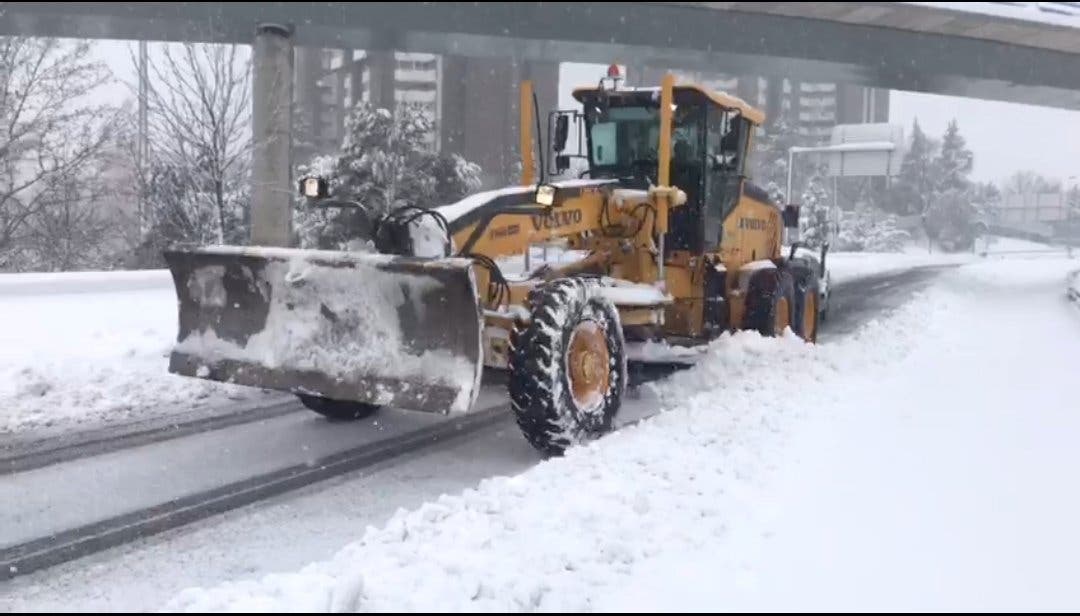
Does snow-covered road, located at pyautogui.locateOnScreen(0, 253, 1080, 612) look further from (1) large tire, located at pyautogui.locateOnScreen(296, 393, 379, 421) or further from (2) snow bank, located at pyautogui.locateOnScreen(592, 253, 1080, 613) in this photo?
(1) large tire, located at pyautogui.locateOnScreen(296, 393, 379, 421)

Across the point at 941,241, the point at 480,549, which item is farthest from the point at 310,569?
the point at 941,241

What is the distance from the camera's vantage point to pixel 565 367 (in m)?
6.38

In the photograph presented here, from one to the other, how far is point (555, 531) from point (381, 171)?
21.5 metres

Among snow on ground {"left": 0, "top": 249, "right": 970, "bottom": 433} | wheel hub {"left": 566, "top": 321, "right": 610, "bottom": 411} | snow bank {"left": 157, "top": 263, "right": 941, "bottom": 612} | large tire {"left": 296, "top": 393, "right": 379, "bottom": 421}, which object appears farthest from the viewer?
snow on ground {"left": 0, "top": 249, "right": 970, "bottom": 433}

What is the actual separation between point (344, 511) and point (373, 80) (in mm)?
62750

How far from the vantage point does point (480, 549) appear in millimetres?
4211

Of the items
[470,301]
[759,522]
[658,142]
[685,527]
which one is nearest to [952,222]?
[658,142]

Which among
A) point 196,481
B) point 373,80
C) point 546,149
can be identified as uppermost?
point 373,80

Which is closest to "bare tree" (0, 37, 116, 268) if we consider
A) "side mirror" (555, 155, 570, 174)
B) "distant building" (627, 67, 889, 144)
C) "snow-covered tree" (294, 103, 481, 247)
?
"snow-covered tree" (294, 103, 481, 247)

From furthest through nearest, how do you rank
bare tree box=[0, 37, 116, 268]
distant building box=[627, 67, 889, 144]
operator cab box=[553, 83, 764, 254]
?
distant building box=[627, 67, 889, 144]
bare tree box=[0, 37, 116, 268]
operator cab box=[553, 83, 764, 254]

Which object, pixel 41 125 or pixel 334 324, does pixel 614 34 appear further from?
pixel 334 324

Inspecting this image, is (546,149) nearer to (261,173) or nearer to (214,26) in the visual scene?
(261,173)

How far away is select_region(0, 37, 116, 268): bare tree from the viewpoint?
23375mm

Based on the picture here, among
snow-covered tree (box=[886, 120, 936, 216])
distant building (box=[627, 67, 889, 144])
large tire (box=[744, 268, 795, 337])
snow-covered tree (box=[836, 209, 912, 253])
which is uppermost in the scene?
distant building (box=[627, 67, 889, 144])
